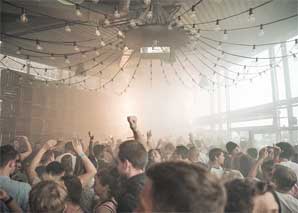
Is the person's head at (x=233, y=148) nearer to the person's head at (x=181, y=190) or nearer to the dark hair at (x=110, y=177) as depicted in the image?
the dark hair at (x=110, y=177)

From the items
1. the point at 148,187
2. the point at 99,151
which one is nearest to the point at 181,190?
the point at 148,187

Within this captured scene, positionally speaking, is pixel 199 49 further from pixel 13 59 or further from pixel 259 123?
pixel 13 59

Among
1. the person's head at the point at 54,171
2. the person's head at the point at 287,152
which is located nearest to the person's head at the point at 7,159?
the person's head at the point at 54,171

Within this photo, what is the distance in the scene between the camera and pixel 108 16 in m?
4.03

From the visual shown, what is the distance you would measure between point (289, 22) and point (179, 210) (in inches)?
225

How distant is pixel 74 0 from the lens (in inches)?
111

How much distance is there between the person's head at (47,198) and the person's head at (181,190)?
0.66 meters

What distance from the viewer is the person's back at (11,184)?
169 cm

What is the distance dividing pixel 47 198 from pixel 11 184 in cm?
64

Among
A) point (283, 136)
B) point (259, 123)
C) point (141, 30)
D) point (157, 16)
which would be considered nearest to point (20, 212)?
point (141, 30)

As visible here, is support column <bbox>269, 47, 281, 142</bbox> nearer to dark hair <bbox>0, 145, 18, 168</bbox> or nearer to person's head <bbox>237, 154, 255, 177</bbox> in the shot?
person's head <bbox>237, 154, 255, 177</bbox>

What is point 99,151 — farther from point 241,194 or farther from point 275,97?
point 275,97

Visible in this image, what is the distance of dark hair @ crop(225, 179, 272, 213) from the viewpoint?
1050mm

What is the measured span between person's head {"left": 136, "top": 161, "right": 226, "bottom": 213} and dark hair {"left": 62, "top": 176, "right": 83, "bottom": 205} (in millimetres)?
853
